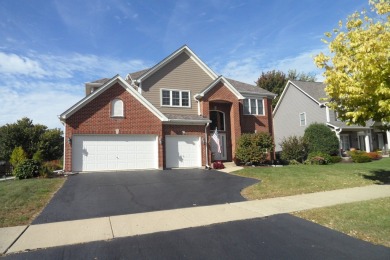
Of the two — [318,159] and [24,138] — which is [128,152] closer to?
[318,159]

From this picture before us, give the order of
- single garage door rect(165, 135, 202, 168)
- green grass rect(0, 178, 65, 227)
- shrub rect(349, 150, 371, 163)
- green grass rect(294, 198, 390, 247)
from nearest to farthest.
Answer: green grass rect(294, 198, 390, 247) → green grass rect(0, 178, 65, 227) → single garage door rect(165, 135, 202, 168) → shrub rect(349, 150, 371, 163)

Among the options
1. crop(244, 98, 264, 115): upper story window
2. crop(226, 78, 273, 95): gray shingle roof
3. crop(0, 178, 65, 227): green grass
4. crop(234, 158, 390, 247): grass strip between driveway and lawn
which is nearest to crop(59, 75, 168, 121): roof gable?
crop(0, 178, 65, 227): green grass

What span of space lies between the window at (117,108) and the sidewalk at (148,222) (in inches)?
451

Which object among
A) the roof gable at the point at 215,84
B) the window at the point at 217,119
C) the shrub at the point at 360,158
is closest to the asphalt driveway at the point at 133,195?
the roof gable at the point at 215,84

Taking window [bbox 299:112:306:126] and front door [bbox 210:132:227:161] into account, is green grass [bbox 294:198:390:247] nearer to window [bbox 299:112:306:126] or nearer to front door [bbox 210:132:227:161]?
front door [bbox 210:132:227:161]

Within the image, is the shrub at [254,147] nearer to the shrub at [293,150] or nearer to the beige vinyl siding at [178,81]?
the shrub at [293,150]

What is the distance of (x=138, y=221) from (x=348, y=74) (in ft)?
29.5

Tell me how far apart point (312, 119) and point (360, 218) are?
25128mm

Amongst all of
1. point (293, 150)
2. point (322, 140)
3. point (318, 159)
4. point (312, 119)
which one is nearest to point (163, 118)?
point (293, 150)

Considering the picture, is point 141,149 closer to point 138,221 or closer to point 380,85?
point 138,221

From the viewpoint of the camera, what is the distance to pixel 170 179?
1481cm

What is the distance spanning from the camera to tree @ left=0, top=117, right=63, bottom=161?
32.5m

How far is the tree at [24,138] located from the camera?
32.5 metres

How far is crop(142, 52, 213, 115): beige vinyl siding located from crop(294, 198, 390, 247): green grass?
49.9ft
